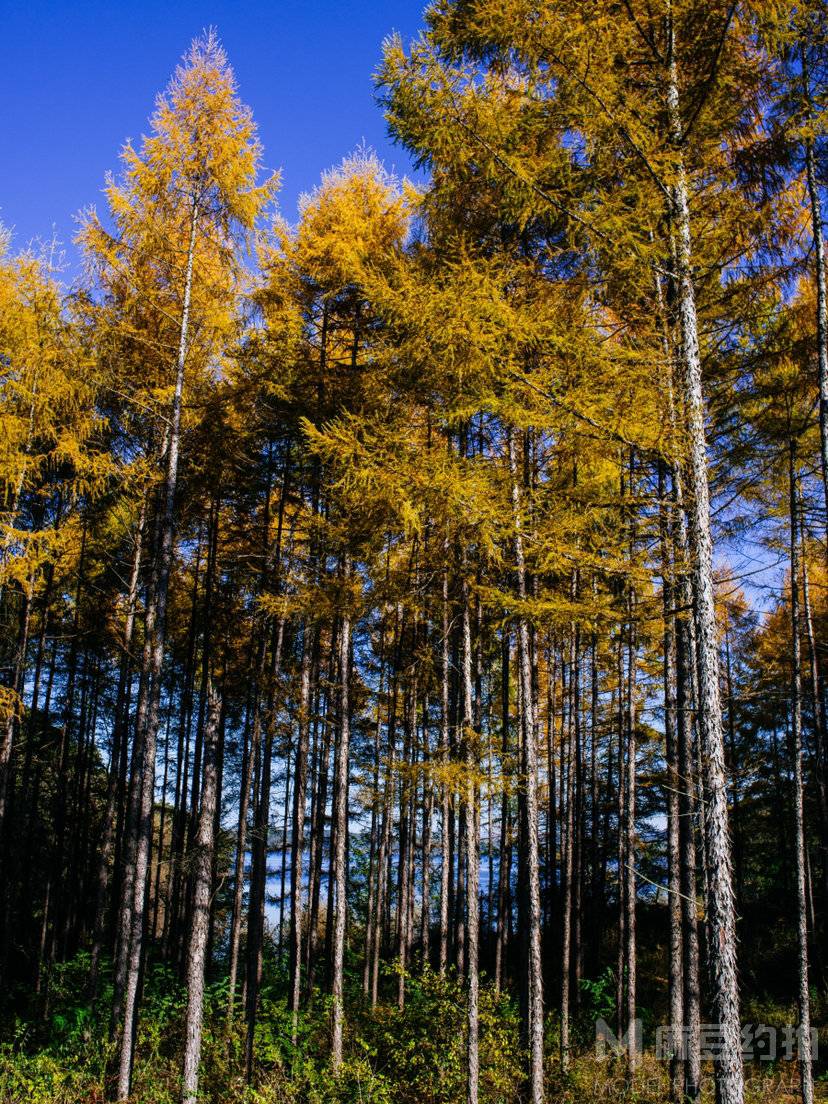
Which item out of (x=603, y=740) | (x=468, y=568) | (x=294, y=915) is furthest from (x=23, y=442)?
(x=603, y=740)

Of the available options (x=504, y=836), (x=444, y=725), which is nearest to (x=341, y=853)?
(x=444, y=725)

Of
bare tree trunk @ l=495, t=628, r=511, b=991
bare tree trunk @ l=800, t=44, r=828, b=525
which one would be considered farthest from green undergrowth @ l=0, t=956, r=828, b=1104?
bare tree trunk @ l=800, t=44, r=828, b=525

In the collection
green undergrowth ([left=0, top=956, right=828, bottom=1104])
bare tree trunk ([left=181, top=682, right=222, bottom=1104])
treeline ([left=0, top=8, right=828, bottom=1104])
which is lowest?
green undergrowth ([left=0, top=956, right=828, bottom=1104])

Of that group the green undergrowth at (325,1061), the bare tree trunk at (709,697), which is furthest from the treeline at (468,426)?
the green undergrowth at (325,1061)

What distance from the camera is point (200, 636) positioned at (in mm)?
19219

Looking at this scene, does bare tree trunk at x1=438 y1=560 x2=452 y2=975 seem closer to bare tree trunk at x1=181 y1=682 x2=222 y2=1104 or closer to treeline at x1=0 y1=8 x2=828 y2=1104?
treeline at x1=0 y1=8 x2=828 y2=1104

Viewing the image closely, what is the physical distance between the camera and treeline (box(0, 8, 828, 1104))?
245 inches

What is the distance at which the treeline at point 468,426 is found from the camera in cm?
623

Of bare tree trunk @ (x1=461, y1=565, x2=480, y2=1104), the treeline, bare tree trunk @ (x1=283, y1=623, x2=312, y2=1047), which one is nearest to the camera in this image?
the treeline

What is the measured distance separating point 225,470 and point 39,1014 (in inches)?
446

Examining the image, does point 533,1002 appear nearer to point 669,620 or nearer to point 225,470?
point 669,620

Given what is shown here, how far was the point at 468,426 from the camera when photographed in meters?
10.7

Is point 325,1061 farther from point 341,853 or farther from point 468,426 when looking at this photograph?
point 468,426

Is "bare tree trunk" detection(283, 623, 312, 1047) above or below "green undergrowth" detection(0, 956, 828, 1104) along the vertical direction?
above
